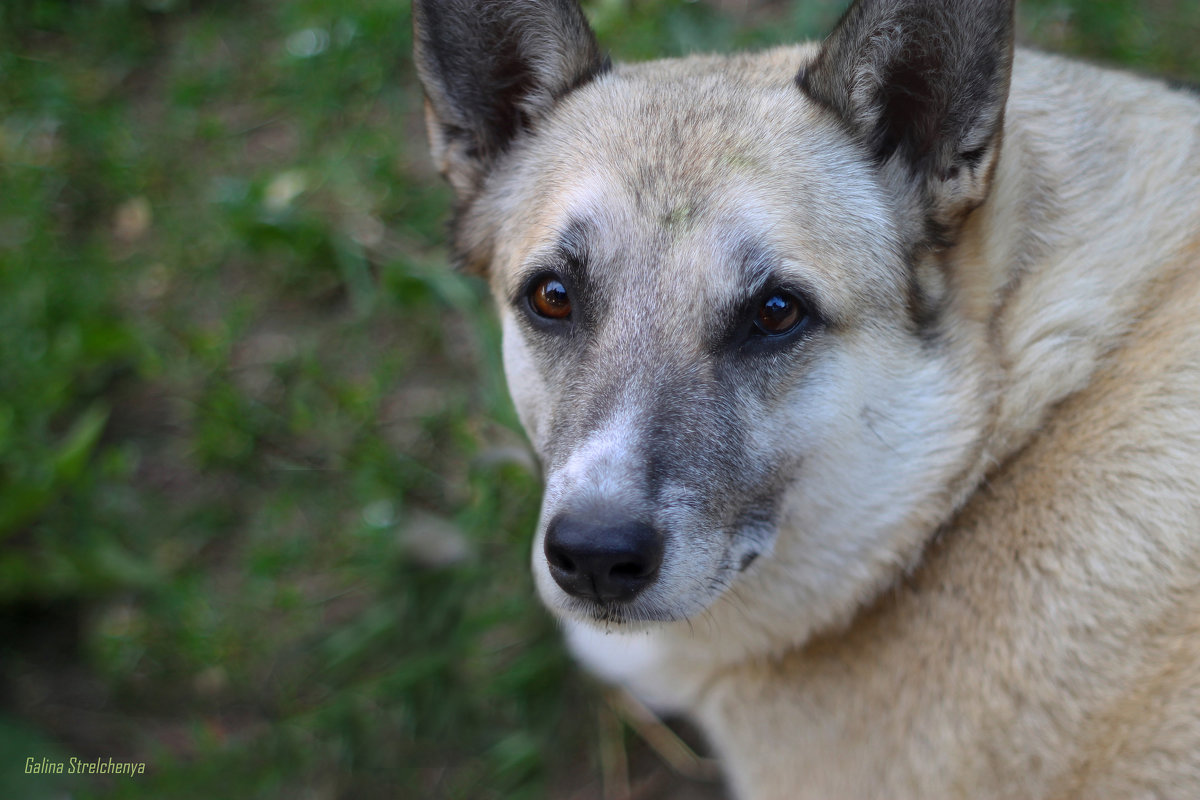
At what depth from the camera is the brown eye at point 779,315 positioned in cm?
224

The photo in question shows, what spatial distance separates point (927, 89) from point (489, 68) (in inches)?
47.1

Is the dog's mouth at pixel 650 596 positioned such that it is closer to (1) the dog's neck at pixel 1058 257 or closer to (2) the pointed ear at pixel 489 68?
(1) the dog's neck at pixel 1058 257

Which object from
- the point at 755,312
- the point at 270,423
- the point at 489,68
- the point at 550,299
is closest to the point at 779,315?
the point at 755,312

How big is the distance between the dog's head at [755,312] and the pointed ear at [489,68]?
0.04ft

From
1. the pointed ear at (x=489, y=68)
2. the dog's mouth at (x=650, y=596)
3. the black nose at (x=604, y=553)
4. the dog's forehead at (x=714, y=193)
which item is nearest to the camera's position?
the black nose at (x=604, y=553)

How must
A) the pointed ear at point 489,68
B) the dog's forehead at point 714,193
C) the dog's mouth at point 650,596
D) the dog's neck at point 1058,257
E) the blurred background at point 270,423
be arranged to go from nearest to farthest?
the dog's mouth at point 650,596 → the dog's forehead at point 714,193 → the dog's neck at point 1058,257 → the pointed ear at point 489,68 → the blurred background at point 270,423

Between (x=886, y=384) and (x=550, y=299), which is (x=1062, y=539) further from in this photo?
(x=550, y=299)

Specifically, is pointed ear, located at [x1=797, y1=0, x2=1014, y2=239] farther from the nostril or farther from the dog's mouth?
the nostril

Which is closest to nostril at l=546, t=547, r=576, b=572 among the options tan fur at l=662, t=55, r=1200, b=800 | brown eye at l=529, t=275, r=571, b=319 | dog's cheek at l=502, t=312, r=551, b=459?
dog's cheek at l=502, t=312, r=551, b=459

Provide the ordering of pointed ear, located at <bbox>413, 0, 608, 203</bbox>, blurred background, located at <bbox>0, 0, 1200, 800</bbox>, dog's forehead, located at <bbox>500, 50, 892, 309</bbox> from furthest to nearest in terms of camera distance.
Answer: blurred background, located at <bbox>0, 0, 1200, 800</bbox>
pointed ear, located at <bbox>413, 0, 608, 203</bbox>
dog's forehead, located at <bbox>500, 50, 892, 309</bbox>

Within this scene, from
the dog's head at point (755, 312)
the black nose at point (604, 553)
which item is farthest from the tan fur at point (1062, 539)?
the black nose at point (604, 553)

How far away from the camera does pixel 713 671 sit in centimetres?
272

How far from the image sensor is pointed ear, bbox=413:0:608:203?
2521 millimetres

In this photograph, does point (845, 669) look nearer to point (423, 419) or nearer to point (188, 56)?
point (423, 419)
